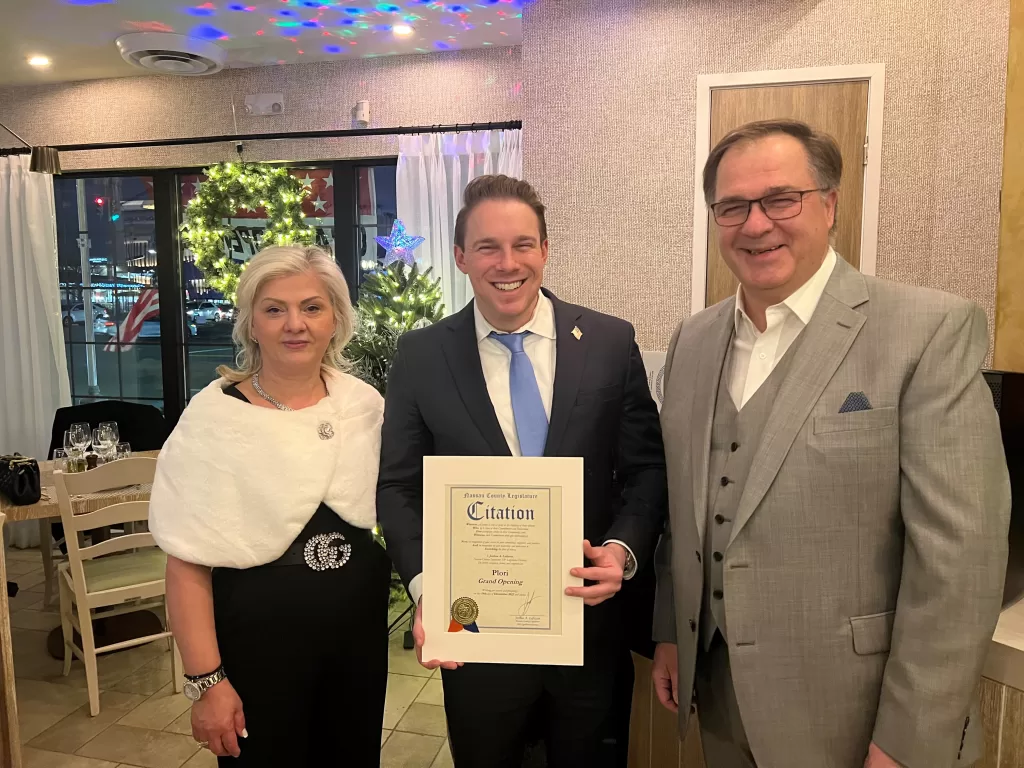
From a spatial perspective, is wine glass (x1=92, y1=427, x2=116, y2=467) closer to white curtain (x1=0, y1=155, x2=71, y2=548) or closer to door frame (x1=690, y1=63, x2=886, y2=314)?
white curtain (x1=0, y1=155, x2=71, y2=548)

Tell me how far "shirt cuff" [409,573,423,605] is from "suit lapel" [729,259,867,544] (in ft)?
2.03

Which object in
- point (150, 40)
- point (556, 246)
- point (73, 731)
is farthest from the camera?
point (150, 40)

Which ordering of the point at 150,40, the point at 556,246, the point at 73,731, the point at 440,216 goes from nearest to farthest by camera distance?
the point at 73,731 → the point at 556,246 → the point at 150,40 → the point at 440,216

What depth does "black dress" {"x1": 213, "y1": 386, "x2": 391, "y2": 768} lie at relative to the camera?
5.05 feet

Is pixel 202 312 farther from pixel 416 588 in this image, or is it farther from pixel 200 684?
pixel 416 588

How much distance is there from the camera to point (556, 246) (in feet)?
10.6

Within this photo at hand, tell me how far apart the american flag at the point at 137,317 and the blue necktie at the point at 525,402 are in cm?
480

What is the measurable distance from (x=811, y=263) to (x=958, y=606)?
62cm

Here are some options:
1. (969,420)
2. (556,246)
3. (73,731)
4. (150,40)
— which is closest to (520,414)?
(969,420)

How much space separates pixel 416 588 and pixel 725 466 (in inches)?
26.1

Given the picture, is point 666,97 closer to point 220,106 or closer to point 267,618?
point 267,618

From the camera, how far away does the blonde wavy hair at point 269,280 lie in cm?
166

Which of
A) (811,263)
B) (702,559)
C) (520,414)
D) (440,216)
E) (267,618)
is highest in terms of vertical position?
(440,216)
